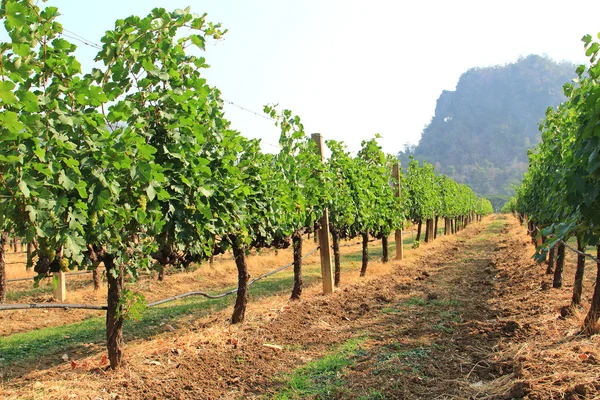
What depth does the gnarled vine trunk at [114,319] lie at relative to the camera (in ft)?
16.7

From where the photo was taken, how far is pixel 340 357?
5.60m

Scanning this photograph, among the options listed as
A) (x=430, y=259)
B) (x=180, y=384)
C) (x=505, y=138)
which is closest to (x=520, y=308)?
(x=180, y=384)

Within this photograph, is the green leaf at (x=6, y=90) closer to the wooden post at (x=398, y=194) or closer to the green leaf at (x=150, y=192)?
the green leaf at (x=150, y=192)

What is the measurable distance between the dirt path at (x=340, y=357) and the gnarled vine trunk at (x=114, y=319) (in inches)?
6.4

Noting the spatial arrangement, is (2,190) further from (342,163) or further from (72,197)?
(342,163)

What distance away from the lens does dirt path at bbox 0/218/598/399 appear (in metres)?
4.52

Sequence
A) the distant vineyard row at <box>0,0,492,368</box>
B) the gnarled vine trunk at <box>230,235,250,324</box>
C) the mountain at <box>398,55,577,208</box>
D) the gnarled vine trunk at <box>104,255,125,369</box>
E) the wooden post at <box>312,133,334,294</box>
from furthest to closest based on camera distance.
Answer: the mountain at <box>398,55,577,208</box> < the wooden post at <box>312,133,334,294</box> < the gnarled vine trunk at <box>230,235,250,324</box> < the gnarled vine trunk at <box>104,255,125,369</box> < the distant vineyard row at <box>0,0,492,368</box>

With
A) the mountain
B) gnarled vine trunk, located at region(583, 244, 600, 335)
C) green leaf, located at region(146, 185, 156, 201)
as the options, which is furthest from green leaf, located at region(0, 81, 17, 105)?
the mountain

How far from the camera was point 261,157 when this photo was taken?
7.66 meters

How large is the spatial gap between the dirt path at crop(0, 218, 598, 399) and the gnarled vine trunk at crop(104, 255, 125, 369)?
0.54 ft

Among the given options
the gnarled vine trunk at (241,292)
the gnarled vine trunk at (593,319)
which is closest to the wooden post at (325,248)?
the gnarled vine trunk at (241,292)

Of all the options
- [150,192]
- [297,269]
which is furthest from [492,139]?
[150,192]

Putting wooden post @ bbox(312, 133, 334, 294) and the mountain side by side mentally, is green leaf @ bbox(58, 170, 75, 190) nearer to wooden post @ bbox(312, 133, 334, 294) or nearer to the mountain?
wooden post @ bbox(312, 133, 334, 294)

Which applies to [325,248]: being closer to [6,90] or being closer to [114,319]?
[114,319]
